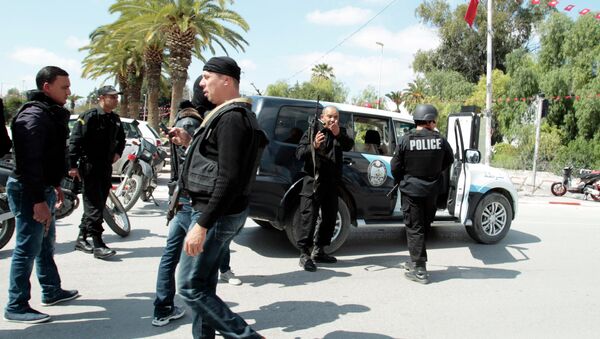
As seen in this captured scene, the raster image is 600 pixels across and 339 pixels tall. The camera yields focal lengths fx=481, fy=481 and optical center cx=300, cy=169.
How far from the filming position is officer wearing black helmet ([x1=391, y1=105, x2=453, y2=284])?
4.78m

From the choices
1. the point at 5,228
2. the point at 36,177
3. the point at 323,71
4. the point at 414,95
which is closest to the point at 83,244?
the point at 5,228

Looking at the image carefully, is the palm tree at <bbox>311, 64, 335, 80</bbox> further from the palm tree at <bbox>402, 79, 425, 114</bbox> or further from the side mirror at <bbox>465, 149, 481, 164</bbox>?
the side mirror at <bbox>465, 149, 481, 164</bbox>

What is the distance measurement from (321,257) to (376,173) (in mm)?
1231

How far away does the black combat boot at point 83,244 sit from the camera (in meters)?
5.23

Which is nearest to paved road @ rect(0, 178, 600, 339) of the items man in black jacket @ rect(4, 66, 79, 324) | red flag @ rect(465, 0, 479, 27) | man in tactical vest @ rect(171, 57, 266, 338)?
man in black jacket @ rect(4, 66, 79, 324)

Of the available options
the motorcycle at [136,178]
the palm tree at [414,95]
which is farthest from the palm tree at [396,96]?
the motorcycle at [136,178]

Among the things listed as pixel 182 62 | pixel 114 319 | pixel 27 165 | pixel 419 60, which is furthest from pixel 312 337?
pixel 419 60

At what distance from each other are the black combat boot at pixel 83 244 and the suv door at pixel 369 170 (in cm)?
293

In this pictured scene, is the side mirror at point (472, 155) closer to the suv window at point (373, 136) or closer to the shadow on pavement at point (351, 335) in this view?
the suv window at point (373, 136)

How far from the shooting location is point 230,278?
178 inches

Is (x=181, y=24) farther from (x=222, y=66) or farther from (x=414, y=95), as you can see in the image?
(x=414, y=95)

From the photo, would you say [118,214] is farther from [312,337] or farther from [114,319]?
[312,337]

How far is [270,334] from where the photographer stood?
3.41 m

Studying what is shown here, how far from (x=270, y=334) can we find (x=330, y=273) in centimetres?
166
